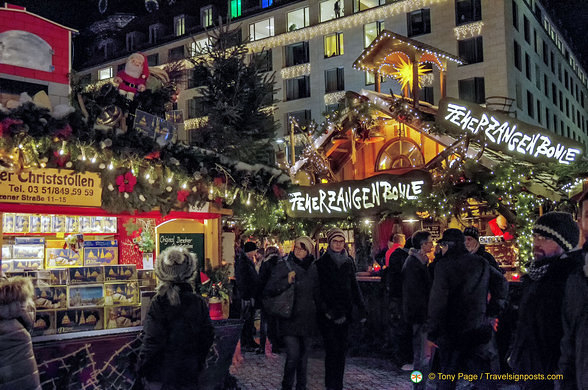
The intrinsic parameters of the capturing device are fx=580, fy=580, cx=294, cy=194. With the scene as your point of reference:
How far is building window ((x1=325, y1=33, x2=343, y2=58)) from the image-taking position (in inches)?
1455

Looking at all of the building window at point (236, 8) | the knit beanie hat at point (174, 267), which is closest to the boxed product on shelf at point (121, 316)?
the knit beanie hat at point (174, 267)

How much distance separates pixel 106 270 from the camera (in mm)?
7211

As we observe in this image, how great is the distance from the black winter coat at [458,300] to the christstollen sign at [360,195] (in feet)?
23.5

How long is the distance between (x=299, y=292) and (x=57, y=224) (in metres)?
4.35

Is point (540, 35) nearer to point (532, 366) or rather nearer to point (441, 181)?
point (441, 181)

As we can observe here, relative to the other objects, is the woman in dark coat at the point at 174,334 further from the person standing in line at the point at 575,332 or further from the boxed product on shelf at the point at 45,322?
the person standing in line at the point at 575,332

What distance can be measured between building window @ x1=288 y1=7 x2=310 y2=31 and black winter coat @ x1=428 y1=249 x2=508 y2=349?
3447 centimetres

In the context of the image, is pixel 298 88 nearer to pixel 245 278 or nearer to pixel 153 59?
pixel 153 59

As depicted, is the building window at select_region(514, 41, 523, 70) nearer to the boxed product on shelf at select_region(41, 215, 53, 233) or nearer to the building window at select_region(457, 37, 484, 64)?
the building window at select_region(457, 37, 484, 64)

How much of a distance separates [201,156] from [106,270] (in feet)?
6.30

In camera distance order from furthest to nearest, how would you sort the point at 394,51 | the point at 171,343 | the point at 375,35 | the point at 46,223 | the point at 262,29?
the point at 262,29 → the point at 375,35 → the point at 394,51 → the point at 46,223 → the point at 171,343

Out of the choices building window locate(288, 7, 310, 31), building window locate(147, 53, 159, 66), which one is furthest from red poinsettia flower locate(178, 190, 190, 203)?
building window locate(147, 53, 159, 66)

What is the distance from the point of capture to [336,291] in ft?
22.4

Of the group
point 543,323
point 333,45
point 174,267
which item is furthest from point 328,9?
point 543,323
